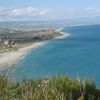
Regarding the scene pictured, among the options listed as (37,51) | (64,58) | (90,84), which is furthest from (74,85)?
(37,51)

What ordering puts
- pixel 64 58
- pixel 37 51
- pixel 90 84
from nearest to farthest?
pixel 90 84 < pixel 64 58 < pixel 37 51

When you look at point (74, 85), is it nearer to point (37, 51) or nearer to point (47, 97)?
point (47, 97)

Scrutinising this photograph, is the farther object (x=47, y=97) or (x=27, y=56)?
(x=27, y=56)

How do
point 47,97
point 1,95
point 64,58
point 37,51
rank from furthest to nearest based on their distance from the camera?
point 37,51 < point 64,58 < point 1,95 < point 47,97

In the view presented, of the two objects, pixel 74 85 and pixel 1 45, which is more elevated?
pixel 74 85

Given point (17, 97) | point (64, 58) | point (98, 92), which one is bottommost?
point (64, 58)

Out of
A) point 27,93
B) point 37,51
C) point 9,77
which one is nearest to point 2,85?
point 9,77

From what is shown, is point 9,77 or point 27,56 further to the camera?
point 27,56

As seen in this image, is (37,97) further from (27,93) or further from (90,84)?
(90,84)

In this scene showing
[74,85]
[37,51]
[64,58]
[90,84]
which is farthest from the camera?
[37,51]
